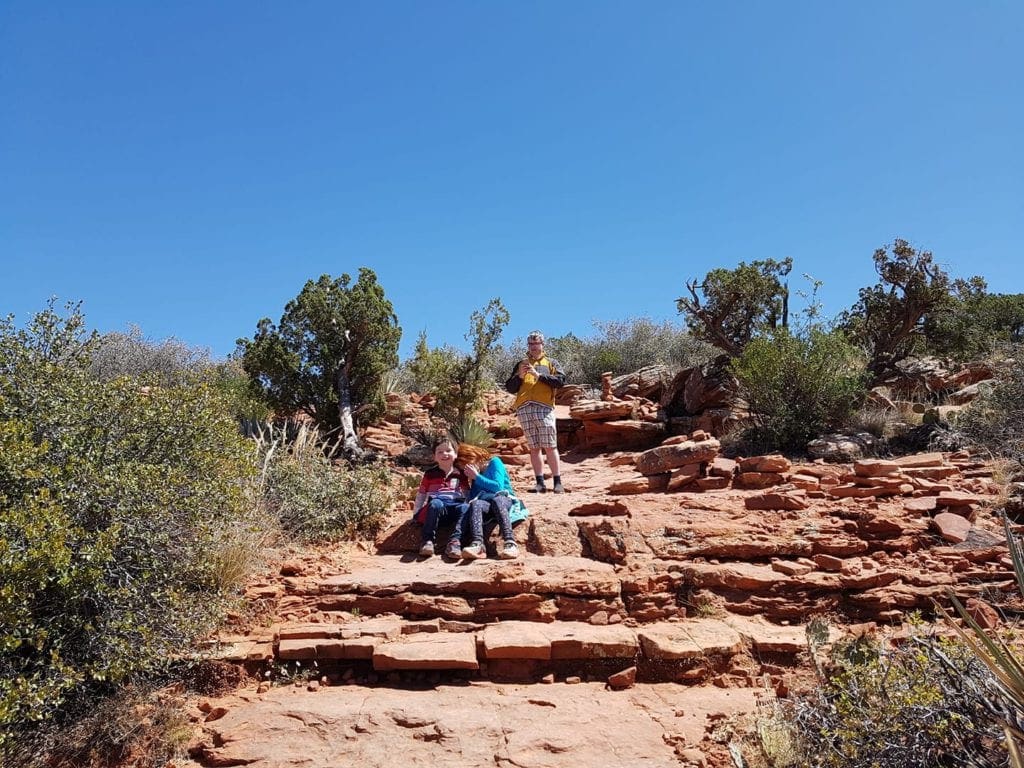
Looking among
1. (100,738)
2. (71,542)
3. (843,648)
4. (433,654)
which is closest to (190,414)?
(71,542)

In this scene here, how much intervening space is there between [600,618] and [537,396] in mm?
3012

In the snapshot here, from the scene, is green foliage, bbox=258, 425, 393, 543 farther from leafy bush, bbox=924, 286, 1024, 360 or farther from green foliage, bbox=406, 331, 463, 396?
leafy bush, bbox=924, 286, 1024, 360

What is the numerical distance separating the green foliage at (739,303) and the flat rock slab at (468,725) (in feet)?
31.2

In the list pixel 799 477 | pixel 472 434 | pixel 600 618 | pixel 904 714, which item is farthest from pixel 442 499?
pixel 472 434

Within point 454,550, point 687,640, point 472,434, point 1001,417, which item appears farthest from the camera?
point 472,434

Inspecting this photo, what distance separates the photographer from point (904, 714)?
3.23 metres

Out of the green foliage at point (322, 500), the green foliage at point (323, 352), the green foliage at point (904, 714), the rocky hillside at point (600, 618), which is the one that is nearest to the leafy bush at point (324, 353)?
the green foliage at point (323, 352)

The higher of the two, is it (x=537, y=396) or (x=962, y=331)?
(x=962, y=331)

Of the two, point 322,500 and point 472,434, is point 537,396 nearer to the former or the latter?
point 322,500

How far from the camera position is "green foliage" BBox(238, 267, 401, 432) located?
11312 mm

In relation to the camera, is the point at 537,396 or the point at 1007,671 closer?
the point at 1007,671

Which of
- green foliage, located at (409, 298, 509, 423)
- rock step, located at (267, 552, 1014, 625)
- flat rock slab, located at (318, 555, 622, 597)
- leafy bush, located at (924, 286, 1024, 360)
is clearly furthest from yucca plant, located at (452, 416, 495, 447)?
leafy bush, located at (924, 286, 1024, 360)

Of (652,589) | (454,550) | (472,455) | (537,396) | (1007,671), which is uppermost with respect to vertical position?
(537,396)

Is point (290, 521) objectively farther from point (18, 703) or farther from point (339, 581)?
point (18, 703)
